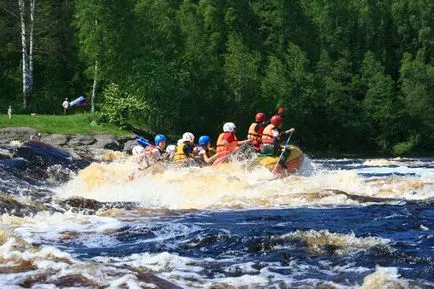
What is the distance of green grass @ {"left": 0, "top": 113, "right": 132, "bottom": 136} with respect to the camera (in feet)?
112

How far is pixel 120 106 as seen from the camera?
1539 inches

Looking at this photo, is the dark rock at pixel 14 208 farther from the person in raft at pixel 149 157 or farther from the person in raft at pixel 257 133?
the person in raft at pixel 257 133

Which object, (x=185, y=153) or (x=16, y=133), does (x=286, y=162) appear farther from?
(x=16, y=133)

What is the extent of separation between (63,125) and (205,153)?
54.7 ft

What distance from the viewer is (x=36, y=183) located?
18609 millimetres

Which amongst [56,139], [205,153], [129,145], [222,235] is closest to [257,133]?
[205,153]

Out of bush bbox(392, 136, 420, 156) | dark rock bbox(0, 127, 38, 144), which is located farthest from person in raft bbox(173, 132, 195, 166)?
bush bbox(392, 136, 420, 156)

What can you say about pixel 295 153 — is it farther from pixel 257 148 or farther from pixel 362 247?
pixel 362 247

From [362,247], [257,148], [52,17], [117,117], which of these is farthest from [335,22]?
[362,247]

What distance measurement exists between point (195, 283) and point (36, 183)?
12.1 meters

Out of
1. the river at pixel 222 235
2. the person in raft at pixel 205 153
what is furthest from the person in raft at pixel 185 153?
the river at pixel 222 235

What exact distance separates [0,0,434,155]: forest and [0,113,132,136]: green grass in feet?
4.83

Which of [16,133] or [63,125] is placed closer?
[16,133]

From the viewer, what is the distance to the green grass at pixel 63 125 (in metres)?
34.3
